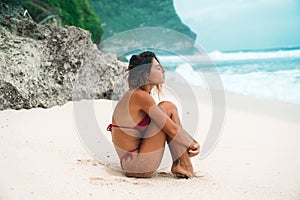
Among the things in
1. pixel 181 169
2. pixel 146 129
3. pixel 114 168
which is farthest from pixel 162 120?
pixel 114 168

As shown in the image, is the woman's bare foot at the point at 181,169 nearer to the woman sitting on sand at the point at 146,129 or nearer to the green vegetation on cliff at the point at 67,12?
the woman sitting on sand at the point at 146,129

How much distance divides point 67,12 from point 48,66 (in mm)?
10191

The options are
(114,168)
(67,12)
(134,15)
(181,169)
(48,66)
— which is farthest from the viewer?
(134,15)

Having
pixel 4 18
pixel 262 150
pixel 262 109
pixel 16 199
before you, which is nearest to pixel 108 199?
pixel 16 199

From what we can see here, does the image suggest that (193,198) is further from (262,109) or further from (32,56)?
(262,109)

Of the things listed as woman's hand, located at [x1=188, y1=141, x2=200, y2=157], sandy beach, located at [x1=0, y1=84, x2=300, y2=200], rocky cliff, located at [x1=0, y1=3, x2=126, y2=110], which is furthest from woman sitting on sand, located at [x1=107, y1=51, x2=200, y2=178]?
rocky cliff, located at [x1=0, y1=3, x2=126, y2=110]

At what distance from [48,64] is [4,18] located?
76 centimetres

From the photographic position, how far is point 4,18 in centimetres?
423

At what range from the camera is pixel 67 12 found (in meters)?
13.7

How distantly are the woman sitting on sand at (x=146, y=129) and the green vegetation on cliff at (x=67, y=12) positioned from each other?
5.71 meters

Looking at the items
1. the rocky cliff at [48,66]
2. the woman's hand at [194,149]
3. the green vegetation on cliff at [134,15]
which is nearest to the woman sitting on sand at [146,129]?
the woman's hand at [194,149]

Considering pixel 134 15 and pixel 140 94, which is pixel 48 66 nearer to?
pixel 140 94

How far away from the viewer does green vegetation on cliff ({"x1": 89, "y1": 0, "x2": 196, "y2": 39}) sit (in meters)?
31.2

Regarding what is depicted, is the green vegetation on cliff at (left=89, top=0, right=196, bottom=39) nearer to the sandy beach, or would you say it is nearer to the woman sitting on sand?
the sandy beach
